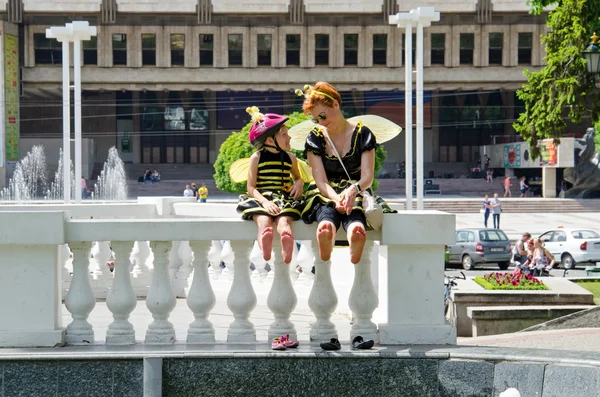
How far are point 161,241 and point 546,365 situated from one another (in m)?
2.32

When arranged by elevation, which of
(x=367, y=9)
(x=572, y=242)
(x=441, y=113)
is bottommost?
(x=572, y=242)

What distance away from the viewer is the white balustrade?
601 cm

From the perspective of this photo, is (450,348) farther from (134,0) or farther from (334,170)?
(134,0)

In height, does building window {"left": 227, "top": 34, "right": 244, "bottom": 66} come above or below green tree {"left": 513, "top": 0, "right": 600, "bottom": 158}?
above

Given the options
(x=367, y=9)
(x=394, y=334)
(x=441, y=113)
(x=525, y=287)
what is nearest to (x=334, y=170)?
(x=394, y=334)

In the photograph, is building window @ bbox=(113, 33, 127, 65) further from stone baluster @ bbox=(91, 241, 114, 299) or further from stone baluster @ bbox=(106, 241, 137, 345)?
stone baluster @ bbox=(106, 241, 137, 345)

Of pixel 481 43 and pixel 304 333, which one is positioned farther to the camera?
pixel 481 43

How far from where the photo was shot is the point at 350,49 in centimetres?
6912

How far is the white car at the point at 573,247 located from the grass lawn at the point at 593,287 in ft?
43.0

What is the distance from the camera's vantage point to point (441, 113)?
78.9m

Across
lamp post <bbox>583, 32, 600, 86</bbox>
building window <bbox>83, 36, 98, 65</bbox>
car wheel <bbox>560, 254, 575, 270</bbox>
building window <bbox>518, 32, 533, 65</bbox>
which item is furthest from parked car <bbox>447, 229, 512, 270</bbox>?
building window <bbox>83, 36, 98, 65</bbox>

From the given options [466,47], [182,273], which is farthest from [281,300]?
[466,47]

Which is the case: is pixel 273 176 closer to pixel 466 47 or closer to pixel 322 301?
pixel 322 301

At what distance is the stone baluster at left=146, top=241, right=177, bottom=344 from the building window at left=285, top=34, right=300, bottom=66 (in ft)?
208
